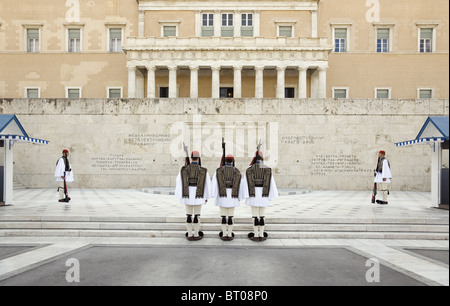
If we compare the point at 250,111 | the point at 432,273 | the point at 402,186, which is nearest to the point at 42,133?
the point at 250,111

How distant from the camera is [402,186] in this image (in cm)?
1734

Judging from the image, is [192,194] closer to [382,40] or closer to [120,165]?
[120,165]

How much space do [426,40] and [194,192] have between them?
1546 inches

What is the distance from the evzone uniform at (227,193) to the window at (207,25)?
100ft

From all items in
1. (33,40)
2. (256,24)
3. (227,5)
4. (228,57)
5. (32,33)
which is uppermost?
(227,5)

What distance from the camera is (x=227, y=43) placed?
32.6m

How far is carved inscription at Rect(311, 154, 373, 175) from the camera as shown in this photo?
17.5m

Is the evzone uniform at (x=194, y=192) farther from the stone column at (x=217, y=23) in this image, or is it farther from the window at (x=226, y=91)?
the stone column at (x=217, y=23)

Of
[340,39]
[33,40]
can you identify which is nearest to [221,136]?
[340,39]

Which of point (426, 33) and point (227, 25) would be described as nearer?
point (227, 25)

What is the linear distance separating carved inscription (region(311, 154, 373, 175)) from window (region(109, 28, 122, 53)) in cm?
2800
